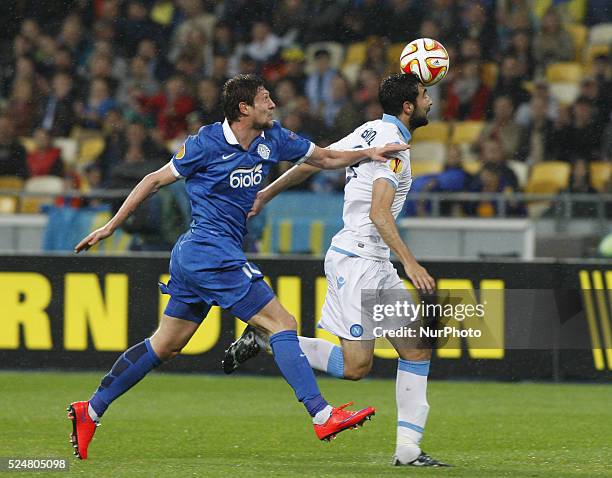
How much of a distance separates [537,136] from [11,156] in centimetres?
567

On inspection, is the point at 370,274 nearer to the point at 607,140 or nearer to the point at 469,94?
the point at 607,140

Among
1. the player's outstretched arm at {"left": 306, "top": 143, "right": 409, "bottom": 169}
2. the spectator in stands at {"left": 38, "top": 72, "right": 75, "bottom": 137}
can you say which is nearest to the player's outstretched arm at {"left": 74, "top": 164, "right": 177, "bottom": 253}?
the player's outstretched arm at {"left": 306, "top": 143, "right": 409, "bottom": 169}

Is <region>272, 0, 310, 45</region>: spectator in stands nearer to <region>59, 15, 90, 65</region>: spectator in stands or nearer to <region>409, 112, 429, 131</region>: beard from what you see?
<region>59, 15, 90, 65</region>: spectator in stands

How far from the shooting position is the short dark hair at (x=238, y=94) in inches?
244

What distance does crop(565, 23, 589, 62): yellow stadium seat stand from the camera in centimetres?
1460

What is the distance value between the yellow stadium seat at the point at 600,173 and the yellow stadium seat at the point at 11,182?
6.06 meters

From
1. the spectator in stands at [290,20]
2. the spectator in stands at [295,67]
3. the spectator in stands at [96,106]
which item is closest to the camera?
the spectator in stands at [295,67]

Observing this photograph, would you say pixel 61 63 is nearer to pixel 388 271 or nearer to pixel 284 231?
pixel 284 231

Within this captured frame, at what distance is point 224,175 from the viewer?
6.20 meters

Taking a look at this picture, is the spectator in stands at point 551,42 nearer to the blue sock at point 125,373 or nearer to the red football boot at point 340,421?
the blue sock at point 125,373

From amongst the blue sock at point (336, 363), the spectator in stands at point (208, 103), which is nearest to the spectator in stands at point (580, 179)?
the spectator in stands at point (208, 103)

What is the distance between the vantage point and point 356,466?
6238mm

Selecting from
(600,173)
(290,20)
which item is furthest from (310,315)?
(290,20)

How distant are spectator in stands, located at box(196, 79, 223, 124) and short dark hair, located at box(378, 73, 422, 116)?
7.89 metres
